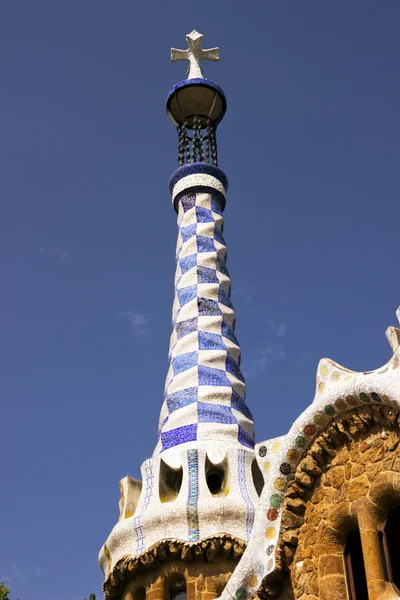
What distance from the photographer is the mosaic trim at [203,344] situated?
9.71m

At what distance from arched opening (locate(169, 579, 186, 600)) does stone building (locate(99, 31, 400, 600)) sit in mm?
12

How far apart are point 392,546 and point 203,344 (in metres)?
4.82

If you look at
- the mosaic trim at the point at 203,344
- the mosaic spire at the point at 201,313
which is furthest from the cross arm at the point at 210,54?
the mosaic trim at the point at 203,344

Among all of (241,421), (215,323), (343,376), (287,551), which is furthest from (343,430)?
(215,323)

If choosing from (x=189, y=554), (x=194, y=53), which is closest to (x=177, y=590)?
(x=189, y=554)

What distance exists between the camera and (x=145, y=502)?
913cm

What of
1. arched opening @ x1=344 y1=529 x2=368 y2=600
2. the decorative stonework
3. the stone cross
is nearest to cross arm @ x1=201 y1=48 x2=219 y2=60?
the stone cross

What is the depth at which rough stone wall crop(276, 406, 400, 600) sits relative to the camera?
590cm

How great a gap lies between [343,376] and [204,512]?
2839 mm

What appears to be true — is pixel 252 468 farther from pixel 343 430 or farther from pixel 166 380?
pixel 343 430

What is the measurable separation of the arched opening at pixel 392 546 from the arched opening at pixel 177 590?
3.24m

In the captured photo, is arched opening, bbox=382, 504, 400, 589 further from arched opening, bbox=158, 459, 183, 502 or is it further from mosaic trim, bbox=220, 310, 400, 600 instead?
arched opening, bbox=158, 459, 183, 502

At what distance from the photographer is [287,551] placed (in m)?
6.48

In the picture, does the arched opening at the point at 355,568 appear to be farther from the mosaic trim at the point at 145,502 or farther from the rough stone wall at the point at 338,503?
the mosaic trim at the point at 145,502
